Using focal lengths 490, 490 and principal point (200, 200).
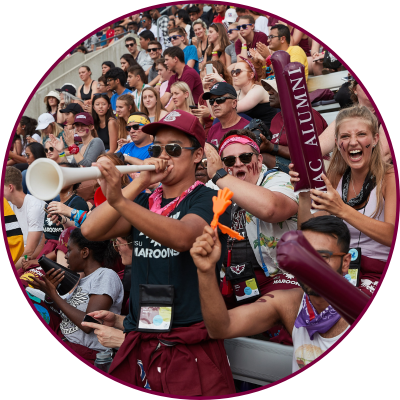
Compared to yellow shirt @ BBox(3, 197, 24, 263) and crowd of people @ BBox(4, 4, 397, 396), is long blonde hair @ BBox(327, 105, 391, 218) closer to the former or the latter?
crowd of people @ BBox(4, 4, 397, 396)

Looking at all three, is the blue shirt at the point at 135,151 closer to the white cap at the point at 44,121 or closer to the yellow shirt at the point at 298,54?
the yellow shirt at the point at 298,54

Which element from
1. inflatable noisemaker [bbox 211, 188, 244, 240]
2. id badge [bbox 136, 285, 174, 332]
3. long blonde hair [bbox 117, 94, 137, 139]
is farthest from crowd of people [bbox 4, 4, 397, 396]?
long blonde hair [bbox 117, 94, 137, 139]

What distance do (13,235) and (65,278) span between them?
3.09 feet

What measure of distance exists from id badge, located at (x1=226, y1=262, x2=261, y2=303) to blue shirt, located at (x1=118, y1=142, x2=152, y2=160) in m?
2.08

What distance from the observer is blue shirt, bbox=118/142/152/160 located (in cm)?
503

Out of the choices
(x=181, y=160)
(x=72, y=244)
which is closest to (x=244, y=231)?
(x=181, y=160)

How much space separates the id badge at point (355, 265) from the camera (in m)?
3.08

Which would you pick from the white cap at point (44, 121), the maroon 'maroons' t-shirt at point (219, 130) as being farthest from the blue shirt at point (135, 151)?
the white cap at point (44, 121)

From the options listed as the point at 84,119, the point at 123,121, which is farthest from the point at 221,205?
the point at 84,119

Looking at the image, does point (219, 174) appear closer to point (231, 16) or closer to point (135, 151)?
point (135, 151)

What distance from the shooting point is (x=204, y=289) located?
232 cm

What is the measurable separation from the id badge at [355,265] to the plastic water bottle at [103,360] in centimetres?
172

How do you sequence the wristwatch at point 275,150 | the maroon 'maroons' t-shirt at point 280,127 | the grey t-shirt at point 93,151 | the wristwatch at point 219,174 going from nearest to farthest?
the wristwatch at point 219,174
the maroon 'maroons' t-shirt at point 280,127
the wristwatch at point 275,150
the grey t-shirt at point 93,151

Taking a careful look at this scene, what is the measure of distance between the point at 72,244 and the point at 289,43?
10.6 feet
